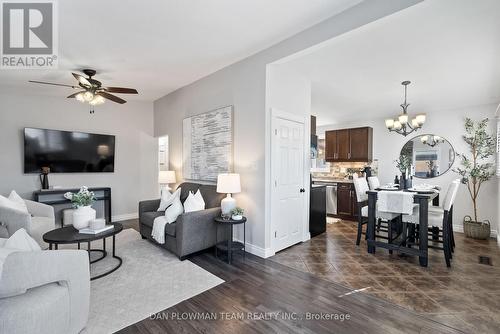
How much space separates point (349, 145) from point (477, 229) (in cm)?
310

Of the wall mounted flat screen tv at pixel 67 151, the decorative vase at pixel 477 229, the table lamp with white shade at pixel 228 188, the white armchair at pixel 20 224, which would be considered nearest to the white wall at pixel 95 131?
the wall mounted flat screen tv at pixel 67 151

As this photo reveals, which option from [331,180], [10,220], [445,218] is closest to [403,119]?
[445,218]

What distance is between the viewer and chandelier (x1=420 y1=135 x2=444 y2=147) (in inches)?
211

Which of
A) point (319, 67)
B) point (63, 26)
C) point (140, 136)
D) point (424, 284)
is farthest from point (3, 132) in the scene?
point (424, 284)

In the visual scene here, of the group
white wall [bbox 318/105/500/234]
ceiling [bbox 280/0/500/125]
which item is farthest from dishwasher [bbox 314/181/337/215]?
ceiling [bbox 280/0/500/125]

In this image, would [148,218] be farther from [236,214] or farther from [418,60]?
[418,60]

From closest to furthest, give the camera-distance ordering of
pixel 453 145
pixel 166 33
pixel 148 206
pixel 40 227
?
pixel 166 33 < pixel 40 227 < pixel 148 206 < pixel 453 145

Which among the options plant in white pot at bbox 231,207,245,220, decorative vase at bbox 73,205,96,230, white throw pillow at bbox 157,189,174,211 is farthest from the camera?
white throw pillow at bbox 157,189,174,211

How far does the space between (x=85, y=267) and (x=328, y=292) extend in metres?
2.26

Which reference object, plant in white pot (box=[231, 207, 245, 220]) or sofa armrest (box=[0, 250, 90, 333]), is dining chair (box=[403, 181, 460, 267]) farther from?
sofa armrest (box=[0, 250, 90, 333])

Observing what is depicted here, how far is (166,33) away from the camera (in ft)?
9.25

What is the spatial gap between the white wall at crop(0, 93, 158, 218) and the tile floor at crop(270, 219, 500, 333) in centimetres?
411

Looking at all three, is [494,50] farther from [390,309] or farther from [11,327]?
[11,327]

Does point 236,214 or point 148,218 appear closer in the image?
point 236,214
